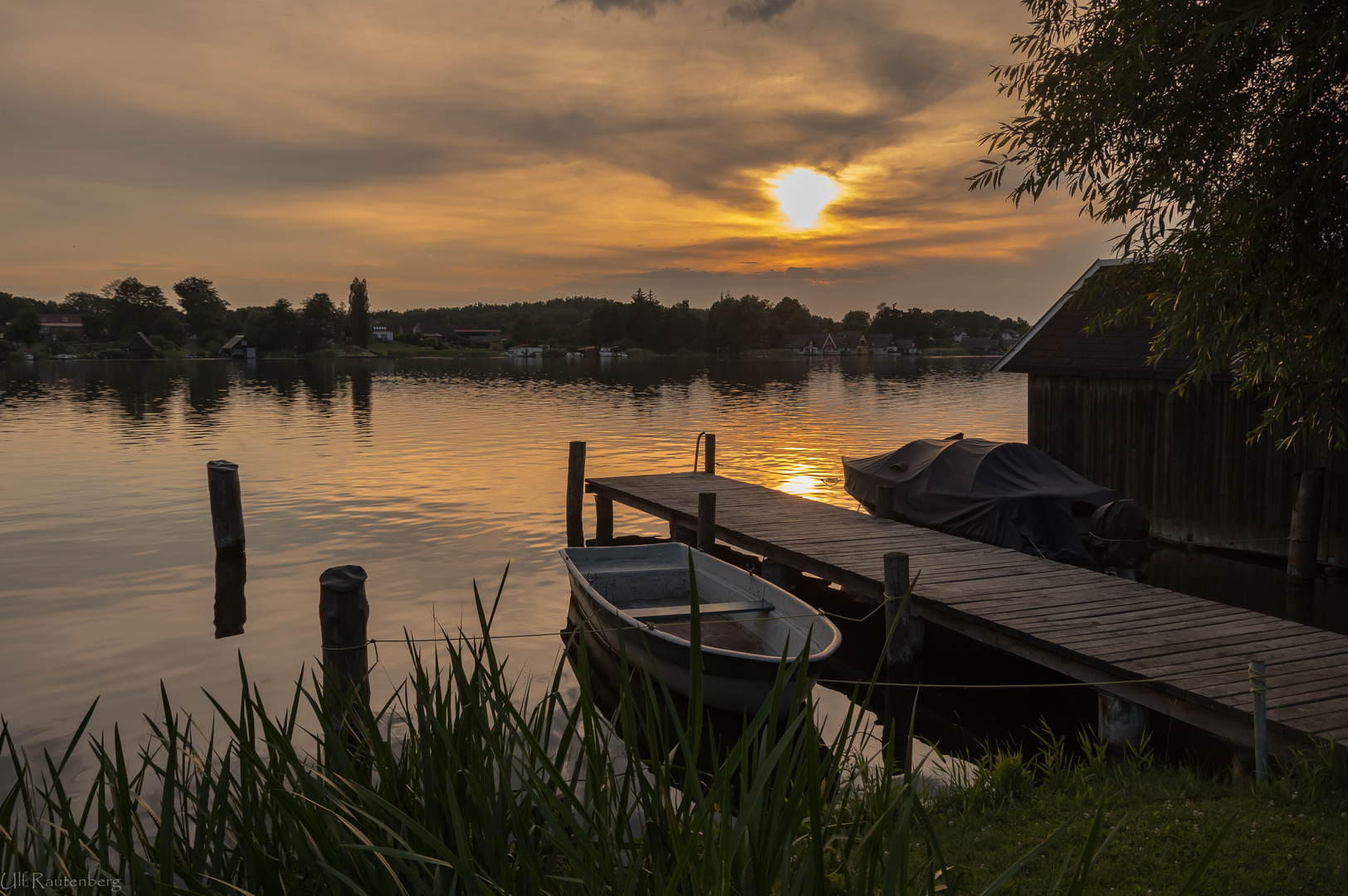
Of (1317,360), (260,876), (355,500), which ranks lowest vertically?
(355,500)

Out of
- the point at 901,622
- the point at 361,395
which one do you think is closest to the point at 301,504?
the point at 901,622

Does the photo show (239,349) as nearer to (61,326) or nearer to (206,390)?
(61,326)

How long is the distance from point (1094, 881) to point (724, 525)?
11.0 meters

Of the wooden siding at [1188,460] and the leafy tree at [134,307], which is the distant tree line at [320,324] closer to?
the leafy tree at [134,307]

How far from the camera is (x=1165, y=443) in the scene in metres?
17.6

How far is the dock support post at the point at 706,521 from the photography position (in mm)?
15938

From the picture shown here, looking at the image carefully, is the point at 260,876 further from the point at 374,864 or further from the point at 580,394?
the point at 580,394

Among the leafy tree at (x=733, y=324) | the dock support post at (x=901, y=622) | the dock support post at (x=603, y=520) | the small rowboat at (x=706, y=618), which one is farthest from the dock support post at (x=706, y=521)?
the leafy tree at (x=733, y=324)

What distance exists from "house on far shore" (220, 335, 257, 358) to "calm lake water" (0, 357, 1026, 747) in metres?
81.2

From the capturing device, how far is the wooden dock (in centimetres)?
764

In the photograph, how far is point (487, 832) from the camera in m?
3.11

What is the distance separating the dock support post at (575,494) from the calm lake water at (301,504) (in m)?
0.55

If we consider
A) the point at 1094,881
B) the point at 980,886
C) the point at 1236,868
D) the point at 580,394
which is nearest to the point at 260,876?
the point at 980,886

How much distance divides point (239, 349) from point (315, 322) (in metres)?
13.4
